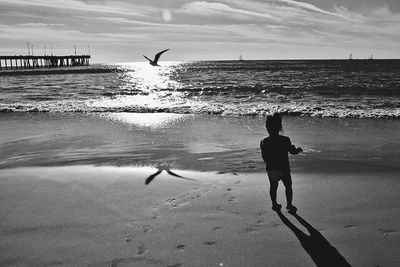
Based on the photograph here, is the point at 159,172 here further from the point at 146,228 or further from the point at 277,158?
the point at 277,158

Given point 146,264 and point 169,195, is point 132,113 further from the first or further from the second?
point 146,264

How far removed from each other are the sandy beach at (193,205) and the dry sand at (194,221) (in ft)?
0.04

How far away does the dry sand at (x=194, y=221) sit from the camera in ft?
11.0

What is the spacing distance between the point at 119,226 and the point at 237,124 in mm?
7659

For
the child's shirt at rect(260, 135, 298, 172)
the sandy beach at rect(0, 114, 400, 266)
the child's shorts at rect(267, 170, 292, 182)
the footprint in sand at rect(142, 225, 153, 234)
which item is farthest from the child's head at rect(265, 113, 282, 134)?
the footprint in sand at rect(142, 225, 153, 234)

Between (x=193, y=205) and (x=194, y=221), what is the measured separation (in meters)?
0.46

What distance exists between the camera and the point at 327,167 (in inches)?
240

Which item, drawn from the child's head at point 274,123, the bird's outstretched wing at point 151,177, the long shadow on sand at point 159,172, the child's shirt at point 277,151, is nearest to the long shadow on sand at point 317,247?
the child's shirt at point 277,151

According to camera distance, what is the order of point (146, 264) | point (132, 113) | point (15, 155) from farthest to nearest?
point (132, 113) < point (15, 155) < point (146, 264)

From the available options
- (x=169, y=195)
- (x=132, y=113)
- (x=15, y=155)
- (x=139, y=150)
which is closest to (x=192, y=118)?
(x=132, y=113)

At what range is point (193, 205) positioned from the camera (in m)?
4.50

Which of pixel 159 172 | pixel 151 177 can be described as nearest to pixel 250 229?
pixel 151 177

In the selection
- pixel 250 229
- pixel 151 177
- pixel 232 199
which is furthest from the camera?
pixel 151 177

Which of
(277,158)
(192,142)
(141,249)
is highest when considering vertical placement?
(277,158)
